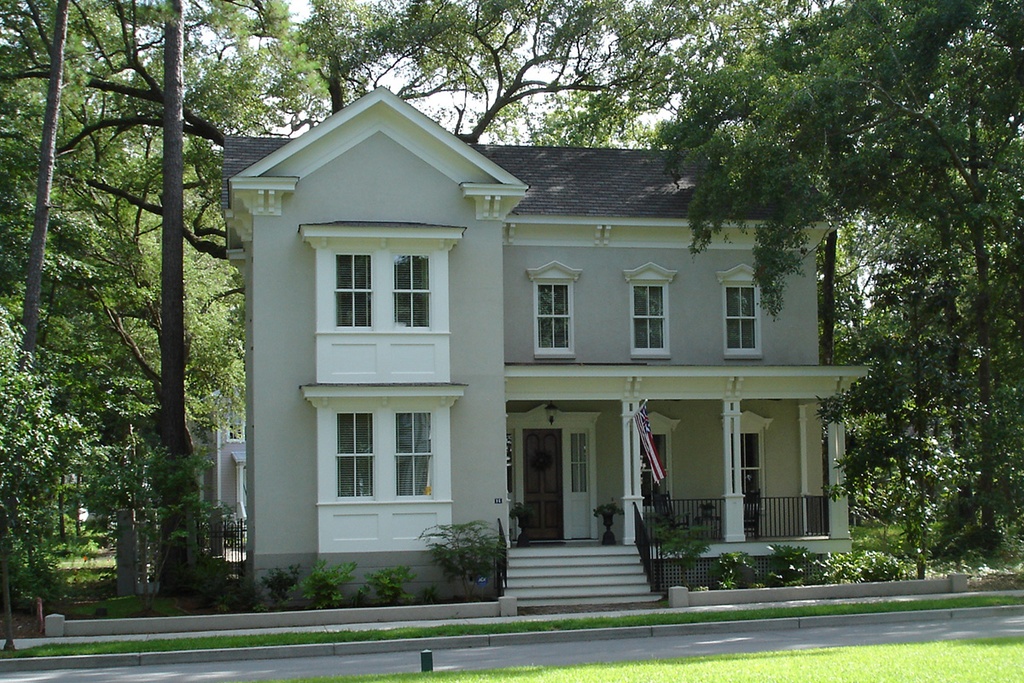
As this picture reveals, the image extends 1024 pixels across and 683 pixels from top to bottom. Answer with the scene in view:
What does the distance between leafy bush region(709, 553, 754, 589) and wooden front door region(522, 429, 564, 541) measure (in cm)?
407

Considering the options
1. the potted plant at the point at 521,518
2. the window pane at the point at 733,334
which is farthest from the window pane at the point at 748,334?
the potted plant at the point at 521,518

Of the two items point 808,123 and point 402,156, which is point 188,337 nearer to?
point 402,156

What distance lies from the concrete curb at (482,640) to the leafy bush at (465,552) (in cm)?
397

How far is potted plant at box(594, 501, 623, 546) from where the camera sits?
76.9 ft

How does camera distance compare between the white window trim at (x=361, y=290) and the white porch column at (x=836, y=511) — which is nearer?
the white window trim at (x=361, y=290)

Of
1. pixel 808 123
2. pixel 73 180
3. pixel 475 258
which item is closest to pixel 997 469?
pixel 808 123

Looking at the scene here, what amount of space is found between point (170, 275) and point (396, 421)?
7.24 m

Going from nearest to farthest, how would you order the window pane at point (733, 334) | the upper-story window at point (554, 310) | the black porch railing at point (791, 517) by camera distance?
the upper-story window at point (554, 310)
the black porch railing at point (791, 517)
the window pane at point (733, 334)

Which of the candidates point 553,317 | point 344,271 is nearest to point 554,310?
point 553,317

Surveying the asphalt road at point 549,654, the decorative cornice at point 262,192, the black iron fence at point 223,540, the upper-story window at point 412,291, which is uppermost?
the decorative cornice at point 262,192

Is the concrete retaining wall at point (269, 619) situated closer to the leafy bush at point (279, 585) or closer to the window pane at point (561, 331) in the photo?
the leafy bush at point (279, 585)

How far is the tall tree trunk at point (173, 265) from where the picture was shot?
25328 mm

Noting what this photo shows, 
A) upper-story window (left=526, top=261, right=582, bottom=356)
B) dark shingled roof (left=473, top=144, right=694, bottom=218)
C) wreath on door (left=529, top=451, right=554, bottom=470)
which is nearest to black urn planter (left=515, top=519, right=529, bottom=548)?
wreath on door (left=529, top=451, right=554, bottom=470)

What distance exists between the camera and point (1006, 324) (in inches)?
1118
